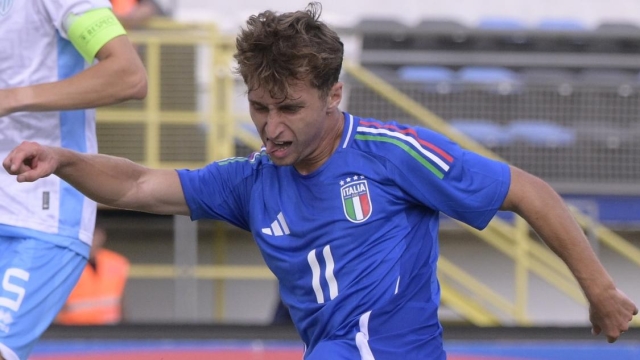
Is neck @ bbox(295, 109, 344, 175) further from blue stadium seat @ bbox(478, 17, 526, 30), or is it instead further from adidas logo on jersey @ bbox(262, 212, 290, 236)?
blue stadium seat @ bbox(478, 17, 526, 30)

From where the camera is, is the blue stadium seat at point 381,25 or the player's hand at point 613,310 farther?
the blue stadium seat at point 381,25

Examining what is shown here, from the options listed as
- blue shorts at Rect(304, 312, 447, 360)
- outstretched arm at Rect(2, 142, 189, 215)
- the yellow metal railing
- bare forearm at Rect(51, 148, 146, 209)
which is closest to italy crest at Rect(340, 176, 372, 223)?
blue shorts at Rect(304, 312, 447, 360)

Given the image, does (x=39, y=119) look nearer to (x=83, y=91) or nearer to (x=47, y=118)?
(x=47, y=118)

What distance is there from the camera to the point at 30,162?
8.09 feet

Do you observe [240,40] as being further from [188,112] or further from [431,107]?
[431,107]

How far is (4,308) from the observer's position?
2834mm

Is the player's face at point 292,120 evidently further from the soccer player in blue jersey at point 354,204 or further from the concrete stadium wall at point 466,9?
the concrete stadium wall at point 466,9

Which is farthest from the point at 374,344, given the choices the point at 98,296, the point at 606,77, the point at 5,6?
the point at 606,77

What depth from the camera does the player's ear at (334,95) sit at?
2.73 m

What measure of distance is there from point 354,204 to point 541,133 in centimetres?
624

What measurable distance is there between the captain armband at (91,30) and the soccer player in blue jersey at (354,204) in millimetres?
360

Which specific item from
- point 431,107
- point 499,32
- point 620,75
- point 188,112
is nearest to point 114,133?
Answer: point 188,112

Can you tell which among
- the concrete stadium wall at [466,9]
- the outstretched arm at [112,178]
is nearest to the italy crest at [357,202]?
the outstretched arm at [112,178]

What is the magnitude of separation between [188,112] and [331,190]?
17.5 feet
